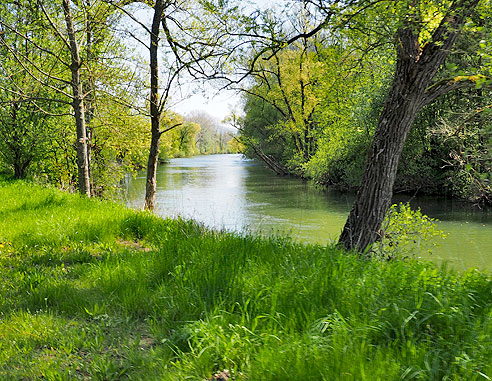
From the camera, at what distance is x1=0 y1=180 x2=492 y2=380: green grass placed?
2197 millimetres

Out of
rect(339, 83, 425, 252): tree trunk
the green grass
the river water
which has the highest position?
rect(339, 83, 425, 252): tree trunk

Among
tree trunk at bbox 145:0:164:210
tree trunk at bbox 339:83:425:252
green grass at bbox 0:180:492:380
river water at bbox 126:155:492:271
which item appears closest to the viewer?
green grass at bbox 0:180:492:380

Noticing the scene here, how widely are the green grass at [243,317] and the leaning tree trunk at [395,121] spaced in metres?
2.72

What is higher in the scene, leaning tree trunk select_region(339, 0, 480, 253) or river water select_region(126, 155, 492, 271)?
leaning tree trunk select_region(339, 0, 480, 253)

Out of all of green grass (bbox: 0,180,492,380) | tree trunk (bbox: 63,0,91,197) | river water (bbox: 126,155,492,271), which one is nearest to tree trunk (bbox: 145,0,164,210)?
river water (bbox: 126,155,492,271)

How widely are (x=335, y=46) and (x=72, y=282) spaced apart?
21.4 ft

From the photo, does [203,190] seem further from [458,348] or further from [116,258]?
[458,348]

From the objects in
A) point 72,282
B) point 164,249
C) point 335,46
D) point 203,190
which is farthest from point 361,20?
point 203,190

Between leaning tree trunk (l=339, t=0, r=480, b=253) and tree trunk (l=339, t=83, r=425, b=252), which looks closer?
leaning tree trunk (l=339, t=0, r=480, b=253)

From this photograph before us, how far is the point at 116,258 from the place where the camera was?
15.1 ft

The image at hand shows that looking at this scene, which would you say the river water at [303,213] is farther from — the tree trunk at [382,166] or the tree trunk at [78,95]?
the tree trunk at [78,95]

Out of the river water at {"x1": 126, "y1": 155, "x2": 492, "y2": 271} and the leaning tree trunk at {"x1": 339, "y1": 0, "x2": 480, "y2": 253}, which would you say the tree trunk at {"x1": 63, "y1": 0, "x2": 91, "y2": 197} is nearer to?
the river water at {"x1": 126, "y1": 155, "x2": 492, "y2": 271}

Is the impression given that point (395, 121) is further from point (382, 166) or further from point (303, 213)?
point (303, 213)

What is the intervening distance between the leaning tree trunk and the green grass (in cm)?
272
